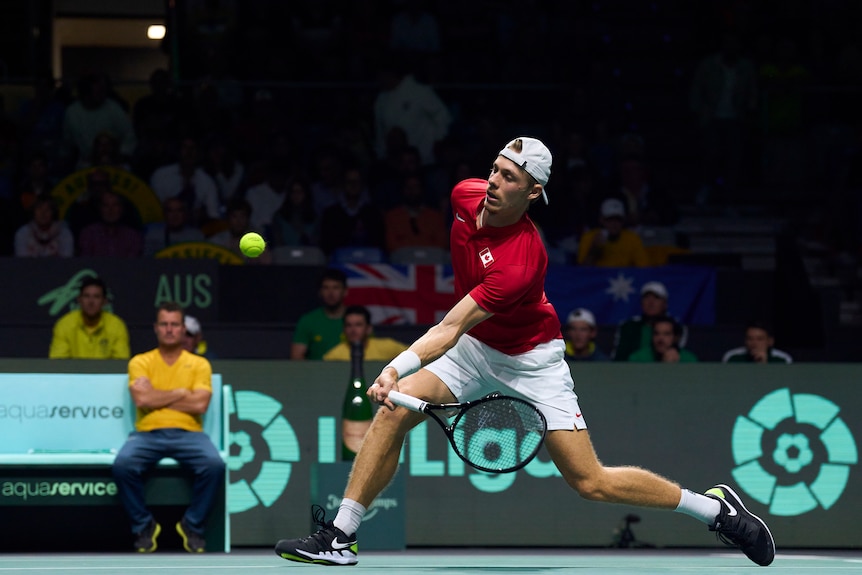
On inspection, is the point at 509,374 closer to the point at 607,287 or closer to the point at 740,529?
the point at 740,529

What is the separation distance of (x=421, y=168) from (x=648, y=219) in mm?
2145

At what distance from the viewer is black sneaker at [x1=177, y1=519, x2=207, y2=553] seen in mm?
10141

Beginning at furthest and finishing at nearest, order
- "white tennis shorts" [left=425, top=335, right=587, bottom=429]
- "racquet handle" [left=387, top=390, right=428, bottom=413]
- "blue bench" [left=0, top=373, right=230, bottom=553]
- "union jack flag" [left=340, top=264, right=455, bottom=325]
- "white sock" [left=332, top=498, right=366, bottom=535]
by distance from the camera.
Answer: "union jack flag" [left=340, top=264, right=455, bottom=325] < "blue bench" [left=0, top=373, right=230, bottom=553] < "white tennis shorts" [left=425, top=335, right=587, bottom=429] < "white sock" [left=332, top=498, right=366, bottom=535] < "racquet handle" [left=387, top=390, right=428, bottom=413]

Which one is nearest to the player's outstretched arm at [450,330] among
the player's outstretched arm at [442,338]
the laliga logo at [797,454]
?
the player's outstretched arm at [442,338]

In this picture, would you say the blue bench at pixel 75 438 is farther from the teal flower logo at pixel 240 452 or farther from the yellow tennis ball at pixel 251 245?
the yellow tennis ball at pixel 251 245

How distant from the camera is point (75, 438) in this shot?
34.3 feet

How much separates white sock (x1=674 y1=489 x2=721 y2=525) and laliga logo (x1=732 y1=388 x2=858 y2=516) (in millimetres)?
3533

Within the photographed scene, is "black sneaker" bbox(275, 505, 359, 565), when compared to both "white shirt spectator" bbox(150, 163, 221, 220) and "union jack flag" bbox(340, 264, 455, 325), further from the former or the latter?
"white shirt spectator" bbox(150, 163, 221, 220)

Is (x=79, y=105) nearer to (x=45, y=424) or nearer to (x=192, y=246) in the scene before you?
(x=192, y=246)

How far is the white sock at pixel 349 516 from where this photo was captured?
6.90 m

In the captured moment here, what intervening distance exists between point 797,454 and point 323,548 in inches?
193

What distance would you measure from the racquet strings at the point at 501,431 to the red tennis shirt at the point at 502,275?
33 cm

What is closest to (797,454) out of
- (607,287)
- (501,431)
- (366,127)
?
(607,287)

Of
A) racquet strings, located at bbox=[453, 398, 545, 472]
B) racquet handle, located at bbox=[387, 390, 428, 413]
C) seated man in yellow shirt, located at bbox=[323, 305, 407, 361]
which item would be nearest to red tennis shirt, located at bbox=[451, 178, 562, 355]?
racquet strings, located at bbox=[453, 398, 545, 472]
